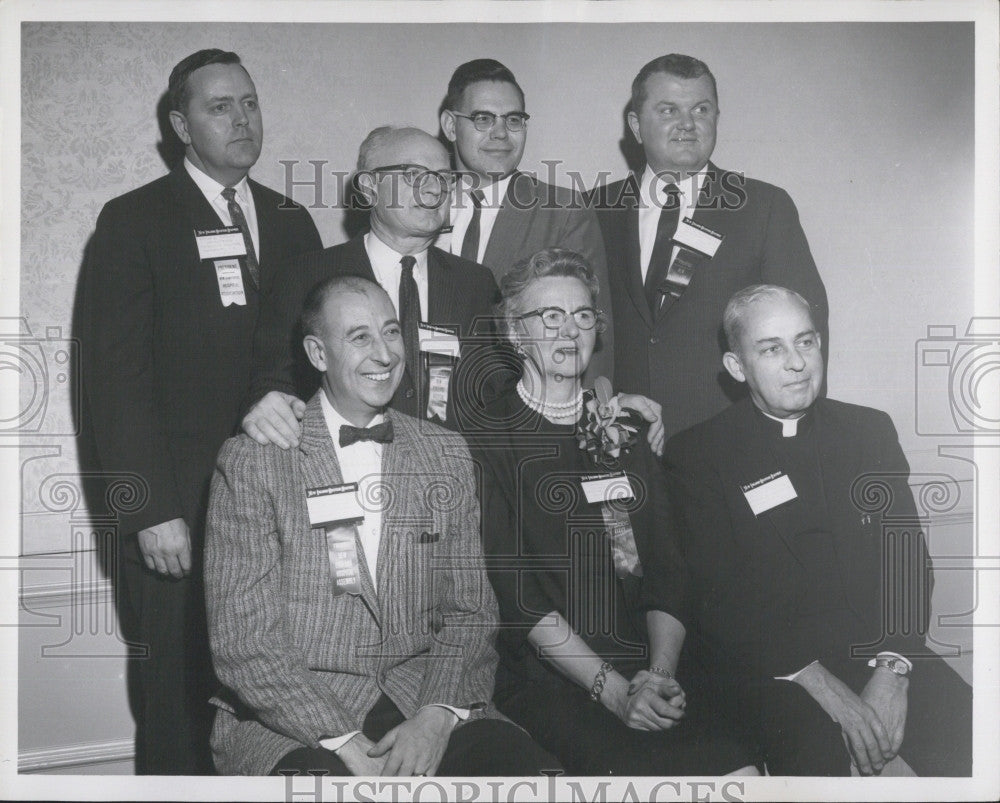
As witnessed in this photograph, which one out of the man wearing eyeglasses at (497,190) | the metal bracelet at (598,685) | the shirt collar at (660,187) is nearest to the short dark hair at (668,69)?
the shirt collar at (660,187)

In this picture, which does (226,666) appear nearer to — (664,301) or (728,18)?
(664,301)

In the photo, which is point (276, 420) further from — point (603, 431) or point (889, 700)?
point (889, 700)

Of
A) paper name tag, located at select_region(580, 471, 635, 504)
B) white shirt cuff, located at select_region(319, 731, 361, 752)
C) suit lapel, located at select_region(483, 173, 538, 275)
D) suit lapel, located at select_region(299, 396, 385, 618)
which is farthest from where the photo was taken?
suit lapel, located at select_region(483, 173, 538, 275)

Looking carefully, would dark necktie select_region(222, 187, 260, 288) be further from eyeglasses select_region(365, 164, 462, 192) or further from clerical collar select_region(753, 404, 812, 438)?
clerical collar select_region(753, 404, 812, 438)

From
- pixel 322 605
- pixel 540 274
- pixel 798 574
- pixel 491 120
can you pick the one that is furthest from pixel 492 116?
pixel 798 574

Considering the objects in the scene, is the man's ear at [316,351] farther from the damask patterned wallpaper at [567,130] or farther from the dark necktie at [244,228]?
the damask patterned wallpaper at [567,130]

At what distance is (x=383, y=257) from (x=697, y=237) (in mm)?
991

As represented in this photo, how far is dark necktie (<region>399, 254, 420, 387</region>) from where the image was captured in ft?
10.1

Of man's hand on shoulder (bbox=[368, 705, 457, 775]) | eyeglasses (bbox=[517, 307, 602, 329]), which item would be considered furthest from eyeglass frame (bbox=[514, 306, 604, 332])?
man's hand on shoulder (bbox=[368, 705, 457, 775])

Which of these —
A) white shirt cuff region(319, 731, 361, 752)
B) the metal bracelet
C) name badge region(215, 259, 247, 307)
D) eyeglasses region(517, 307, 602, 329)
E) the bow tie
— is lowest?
white shirt cuff region(319, 731, 361, 752)

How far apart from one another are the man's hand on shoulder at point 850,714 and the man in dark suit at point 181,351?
1825mm

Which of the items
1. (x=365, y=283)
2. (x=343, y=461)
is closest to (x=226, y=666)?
(x=343, y=461)

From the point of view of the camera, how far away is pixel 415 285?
122 inches

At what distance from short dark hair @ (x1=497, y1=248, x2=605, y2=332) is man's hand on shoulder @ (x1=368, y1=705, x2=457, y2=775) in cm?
114
